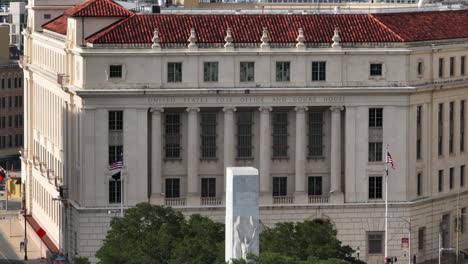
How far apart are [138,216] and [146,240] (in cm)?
777

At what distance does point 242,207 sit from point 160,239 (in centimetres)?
2663

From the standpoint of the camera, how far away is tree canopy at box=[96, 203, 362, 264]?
545ft

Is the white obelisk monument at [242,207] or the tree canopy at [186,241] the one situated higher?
the white obelisk monument at [242,207]

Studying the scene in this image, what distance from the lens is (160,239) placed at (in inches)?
6683

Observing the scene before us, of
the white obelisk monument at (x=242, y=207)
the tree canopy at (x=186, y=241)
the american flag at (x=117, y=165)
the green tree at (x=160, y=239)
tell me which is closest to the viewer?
the white obelisk monument at (x=242, y=207)

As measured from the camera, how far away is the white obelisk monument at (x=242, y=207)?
470 feet

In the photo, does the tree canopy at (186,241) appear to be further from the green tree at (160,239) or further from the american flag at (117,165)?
the american flag at (117,165)

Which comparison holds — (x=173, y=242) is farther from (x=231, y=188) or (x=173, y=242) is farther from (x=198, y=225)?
(x=231, y=188)

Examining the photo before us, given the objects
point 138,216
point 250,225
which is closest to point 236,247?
point 250,225

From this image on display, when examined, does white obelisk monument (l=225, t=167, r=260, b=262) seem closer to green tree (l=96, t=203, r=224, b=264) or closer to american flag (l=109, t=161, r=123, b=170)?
green tree (l=96, t=203, r=224, b=264)

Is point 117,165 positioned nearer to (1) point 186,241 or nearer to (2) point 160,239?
(2) point 160,239

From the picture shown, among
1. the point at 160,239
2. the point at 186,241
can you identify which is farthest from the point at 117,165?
the point at 186,241

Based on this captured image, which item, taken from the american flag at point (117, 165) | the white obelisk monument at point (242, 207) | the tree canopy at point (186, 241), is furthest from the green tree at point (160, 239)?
the american flag at point (117, 165)

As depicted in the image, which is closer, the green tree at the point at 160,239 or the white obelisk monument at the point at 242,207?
the white obelisk monument at the point at 242,207
